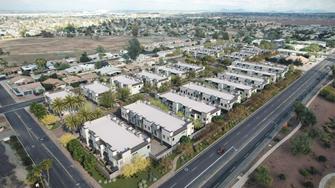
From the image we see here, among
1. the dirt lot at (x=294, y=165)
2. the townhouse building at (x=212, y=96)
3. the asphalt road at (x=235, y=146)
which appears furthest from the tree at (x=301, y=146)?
the townhouse building at (x=212, y=96)

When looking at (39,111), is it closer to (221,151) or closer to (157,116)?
(157,116)

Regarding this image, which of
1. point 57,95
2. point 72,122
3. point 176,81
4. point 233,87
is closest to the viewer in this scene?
point 72,122

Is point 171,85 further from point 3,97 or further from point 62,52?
point 62,52

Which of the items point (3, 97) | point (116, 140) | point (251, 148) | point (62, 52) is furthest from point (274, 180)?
point (62, 52)

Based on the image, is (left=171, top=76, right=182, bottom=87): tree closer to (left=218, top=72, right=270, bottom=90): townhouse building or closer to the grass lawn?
(left=218, top=72, right=270, bottom=90): townhouse building

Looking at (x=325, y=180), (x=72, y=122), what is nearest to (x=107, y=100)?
(x=72, y=122)

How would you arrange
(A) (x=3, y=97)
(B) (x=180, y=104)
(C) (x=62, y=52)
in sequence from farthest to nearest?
(C) (x=62, y=52)
(A) (x=3, y=97)
(B) (x=180, y=104)

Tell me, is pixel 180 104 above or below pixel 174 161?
above
